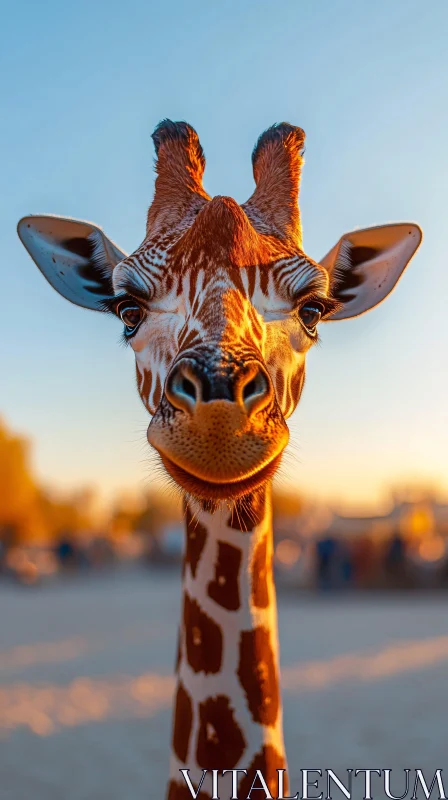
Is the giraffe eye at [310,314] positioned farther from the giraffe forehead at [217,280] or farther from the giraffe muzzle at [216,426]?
the giraffe muzzle at [216,426]

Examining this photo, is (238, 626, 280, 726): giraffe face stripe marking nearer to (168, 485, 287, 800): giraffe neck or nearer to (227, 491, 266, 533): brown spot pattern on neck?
(168, 485, 287, 800): giraffe neck

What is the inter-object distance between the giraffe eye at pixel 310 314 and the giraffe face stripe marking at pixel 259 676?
134 cm

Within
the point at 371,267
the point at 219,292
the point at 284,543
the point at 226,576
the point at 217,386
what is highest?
the point at 284,543

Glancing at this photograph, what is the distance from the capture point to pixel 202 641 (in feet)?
10.1

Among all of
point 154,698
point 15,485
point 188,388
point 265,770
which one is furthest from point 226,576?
point 15,485

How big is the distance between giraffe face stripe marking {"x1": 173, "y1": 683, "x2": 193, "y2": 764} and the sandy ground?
4.84 meters

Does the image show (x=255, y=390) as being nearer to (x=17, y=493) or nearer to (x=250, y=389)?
(x=250, y=389)

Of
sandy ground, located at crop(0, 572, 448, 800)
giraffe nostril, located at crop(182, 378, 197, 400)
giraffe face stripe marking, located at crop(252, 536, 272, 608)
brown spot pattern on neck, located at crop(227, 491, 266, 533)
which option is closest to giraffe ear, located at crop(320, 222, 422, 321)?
brown spot pattern on neck, located at crop(227, 491, 266, 533)

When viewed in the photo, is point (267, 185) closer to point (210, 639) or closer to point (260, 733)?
point (210, 639)

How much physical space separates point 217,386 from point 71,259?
1.88 metres

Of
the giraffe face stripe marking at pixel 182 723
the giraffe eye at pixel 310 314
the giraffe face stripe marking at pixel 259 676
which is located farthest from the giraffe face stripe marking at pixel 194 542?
the giraffe eye at pixel 310 314

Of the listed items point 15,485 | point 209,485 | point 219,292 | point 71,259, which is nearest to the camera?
point 209,485

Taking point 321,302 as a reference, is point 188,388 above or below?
below

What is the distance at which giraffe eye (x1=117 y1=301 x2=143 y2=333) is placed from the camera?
3.31 m
